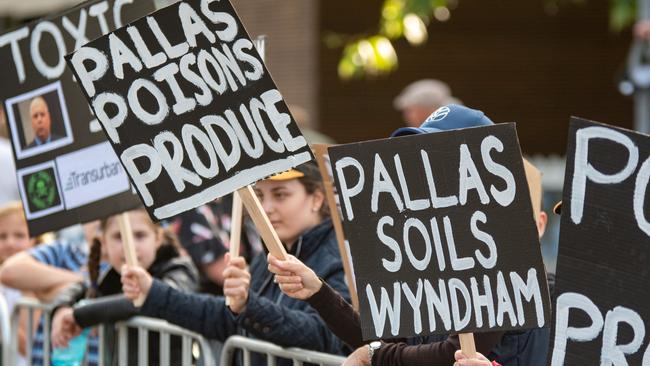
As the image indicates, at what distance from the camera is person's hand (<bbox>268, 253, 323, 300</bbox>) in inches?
179

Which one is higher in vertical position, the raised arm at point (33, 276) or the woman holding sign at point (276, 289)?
the raised arm at point (33, 276)

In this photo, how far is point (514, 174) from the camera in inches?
155

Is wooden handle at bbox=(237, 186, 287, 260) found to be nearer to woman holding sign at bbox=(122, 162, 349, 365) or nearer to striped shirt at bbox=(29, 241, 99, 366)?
woman holding sign at bbox=(122, 162, 349, 365)

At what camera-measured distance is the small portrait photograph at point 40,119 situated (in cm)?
609

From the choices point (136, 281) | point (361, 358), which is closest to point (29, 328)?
point (136, 281)

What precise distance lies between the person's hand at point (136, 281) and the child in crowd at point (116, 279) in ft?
0.97

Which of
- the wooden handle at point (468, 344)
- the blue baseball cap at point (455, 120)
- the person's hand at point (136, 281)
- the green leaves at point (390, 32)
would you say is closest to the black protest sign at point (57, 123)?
the person's hand at point (136, 281)

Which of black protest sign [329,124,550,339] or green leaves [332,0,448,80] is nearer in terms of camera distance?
black protest sign [329,124,550,339]

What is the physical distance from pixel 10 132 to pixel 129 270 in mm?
930

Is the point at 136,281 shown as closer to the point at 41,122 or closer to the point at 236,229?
the point at 236,229

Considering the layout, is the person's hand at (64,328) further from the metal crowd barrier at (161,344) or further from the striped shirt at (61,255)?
the striped shirt at (61,255)

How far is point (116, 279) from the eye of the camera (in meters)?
6.59

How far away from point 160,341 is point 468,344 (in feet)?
7.32

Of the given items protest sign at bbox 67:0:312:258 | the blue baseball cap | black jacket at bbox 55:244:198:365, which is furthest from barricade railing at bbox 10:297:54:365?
the blue baseball cap
